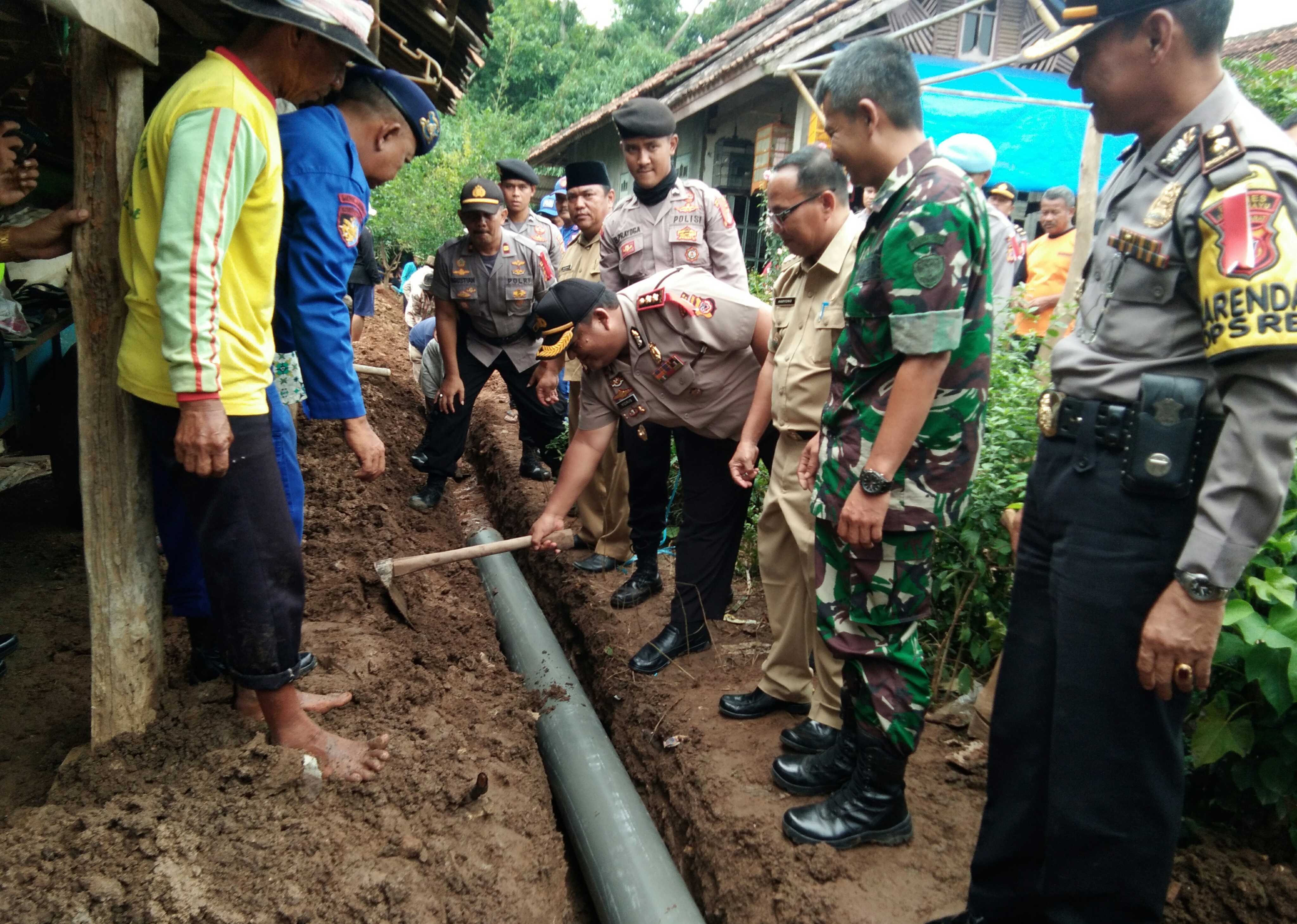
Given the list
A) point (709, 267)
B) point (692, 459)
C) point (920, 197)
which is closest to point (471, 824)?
point (692, 459)

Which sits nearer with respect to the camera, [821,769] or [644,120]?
[821,769]

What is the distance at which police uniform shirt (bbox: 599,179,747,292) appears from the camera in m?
3.90

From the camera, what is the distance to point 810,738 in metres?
2.53

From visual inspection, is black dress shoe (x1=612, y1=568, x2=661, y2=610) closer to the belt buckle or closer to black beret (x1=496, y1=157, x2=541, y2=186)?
the belt buckle

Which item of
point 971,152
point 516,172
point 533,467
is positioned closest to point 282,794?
point 533,467

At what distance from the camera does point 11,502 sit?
422 centimetres

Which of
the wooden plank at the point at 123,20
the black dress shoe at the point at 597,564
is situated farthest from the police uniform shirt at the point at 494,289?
the wooden plank at the point at 123,20

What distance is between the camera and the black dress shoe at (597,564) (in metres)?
4.20

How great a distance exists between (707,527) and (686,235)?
59.4 inches

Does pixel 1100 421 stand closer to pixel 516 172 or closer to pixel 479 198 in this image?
pixel 479 198

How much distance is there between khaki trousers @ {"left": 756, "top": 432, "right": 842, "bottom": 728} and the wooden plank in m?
1.89

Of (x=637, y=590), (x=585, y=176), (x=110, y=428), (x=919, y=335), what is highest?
(x=585, y=176)

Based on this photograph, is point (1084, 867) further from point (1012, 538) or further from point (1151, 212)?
point (1151, 212)

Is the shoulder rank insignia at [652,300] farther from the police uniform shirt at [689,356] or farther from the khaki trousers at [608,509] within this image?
the khaki trousers at [608,509]
